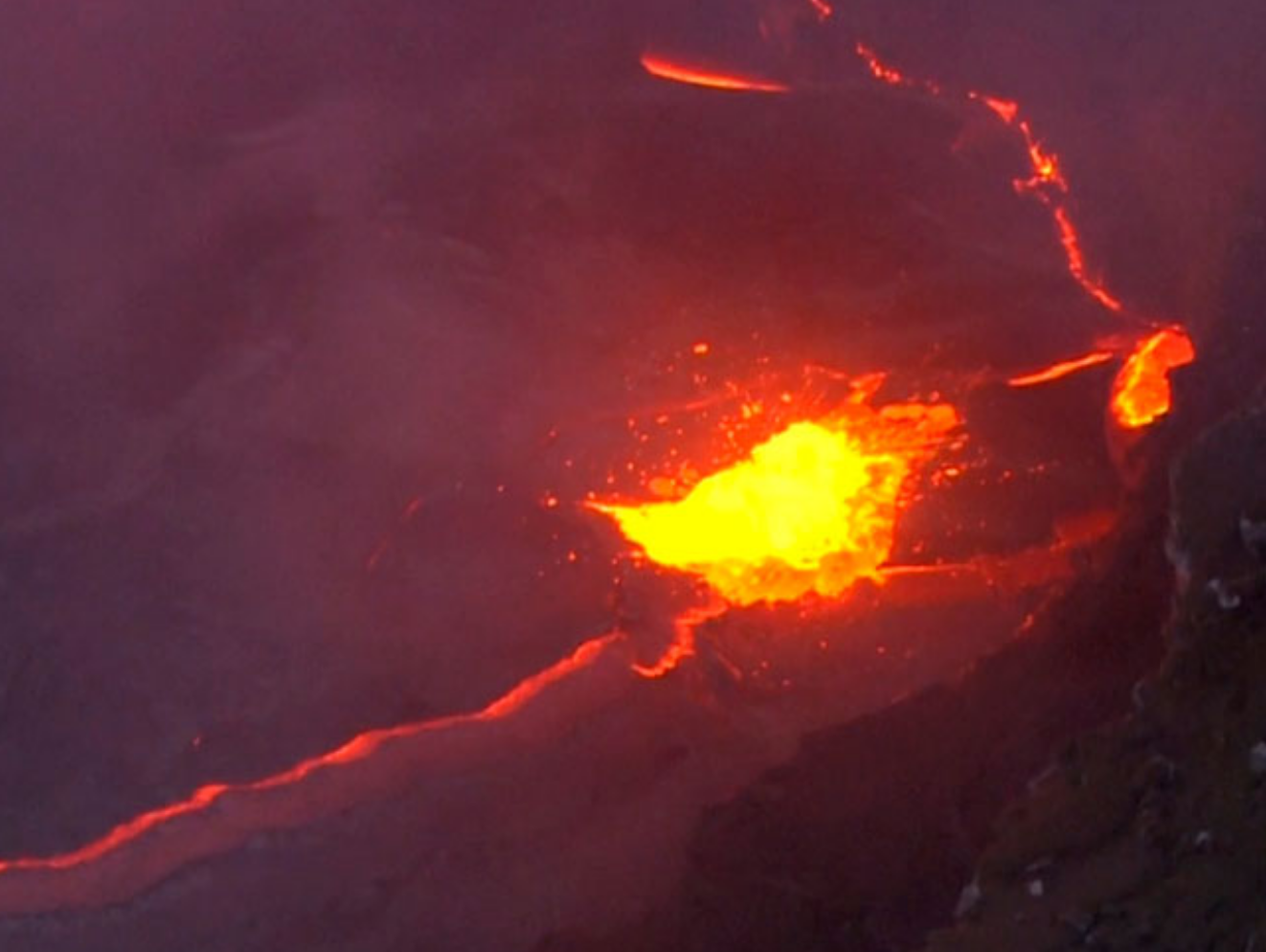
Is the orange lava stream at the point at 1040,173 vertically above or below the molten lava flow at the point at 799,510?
above

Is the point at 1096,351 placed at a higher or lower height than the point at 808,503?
higher

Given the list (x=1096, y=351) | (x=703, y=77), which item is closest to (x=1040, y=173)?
(x=1096, y=351)

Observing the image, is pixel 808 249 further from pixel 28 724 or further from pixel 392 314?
pixel 28 724

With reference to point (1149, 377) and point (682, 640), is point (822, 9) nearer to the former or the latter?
point (1149, 377)

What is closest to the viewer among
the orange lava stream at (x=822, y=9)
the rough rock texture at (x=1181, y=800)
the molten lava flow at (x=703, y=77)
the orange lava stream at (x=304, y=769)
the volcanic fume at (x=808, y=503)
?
the rough rock texture at (x=1181, y=800)

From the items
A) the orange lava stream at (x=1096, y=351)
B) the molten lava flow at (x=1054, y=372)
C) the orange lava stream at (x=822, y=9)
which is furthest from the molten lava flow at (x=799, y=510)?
the orange lava stream at (x=822, y=9)

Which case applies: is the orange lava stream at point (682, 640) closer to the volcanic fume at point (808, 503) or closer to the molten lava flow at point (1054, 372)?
the volcanic fume at point (808, 503)

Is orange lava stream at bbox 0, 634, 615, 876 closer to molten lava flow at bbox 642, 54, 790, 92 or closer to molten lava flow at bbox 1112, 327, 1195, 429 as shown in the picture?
molten lava flow at bbox 1112, 327, 1195, 429
